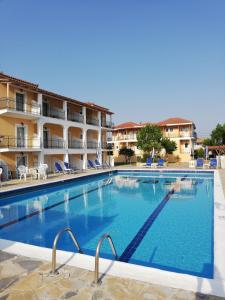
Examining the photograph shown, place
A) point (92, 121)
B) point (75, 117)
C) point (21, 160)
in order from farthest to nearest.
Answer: point (92, 121) < point (75, 117) < point (21, 160)

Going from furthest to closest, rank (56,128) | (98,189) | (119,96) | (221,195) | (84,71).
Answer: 1. (119,96)
2. (56,128)
3. (84,71)
4. (98,189)
5. (221,195)

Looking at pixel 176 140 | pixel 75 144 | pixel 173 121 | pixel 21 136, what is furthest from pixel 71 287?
pixel 173 121

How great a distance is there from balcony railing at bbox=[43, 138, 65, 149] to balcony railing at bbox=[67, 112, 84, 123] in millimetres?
3237

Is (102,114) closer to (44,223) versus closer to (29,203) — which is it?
(29,203)

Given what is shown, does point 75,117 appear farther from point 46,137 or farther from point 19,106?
point 19,106

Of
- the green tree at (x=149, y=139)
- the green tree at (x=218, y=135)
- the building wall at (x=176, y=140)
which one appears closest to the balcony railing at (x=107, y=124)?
the green tree at (x=149, y=139)

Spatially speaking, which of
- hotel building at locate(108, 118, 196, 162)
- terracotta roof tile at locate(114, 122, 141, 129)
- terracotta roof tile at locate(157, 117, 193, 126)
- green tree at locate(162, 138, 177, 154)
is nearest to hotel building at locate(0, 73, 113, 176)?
green tree at locate(162, 138, 177, 154)

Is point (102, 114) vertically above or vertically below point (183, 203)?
above

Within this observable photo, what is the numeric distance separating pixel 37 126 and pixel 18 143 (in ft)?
7.19

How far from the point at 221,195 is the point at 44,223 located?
6792mm

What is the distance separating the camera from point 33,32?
14203 millimetres

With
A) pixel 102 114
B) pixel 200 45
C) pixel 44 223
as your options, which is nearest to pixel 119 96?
pixel 102 114

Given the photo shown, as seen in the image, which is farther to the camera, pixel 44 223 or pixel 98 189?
pixel 98 189

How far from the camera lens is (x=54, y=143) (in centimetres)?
2247
